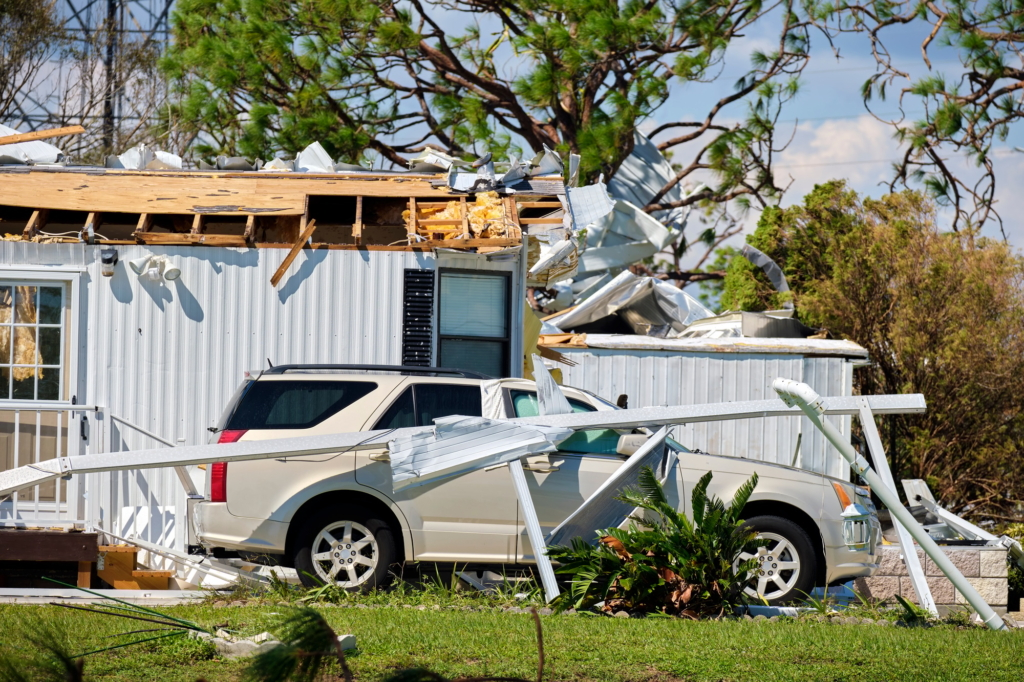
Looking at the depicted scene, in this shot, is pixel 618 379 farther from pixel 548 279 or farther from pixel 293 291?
pixel 293 291

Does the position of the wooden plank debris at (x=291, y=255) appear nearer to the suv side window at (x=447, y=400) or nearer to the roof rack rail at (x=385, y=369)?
the roof rack rail at (x=385, y=369)

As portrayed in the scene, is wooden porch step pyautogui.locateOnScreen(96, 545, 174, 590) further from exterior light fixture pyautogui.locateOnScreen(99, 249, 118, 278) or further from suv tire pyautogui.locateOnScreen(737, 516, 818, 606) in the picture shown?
suv tire pyautogui.locateOnScreen(737, 516, 818, 606)

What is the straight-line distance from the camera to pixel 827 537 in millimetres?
8344

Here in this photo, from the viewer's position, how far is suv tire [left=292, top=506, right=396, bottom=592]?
8219mm

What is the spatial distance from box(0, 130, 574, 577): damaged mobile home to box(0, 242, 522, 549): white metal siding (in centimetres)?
1

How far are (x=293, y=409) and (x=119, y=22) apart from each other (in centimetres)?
2660

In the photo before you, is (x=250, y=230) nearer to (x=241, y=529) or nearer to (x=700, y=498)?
(x=241, y=529)

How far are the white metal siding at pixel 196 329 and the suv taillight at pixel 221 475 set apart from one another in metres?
1.92

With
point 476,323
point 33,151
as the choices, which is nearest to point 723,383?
point 476,323

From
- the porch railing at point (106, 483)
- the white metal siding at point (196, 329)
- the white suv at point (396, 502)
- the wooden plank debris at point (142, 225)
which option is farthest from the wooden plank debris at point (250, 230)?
the white suv at point (396, 502)

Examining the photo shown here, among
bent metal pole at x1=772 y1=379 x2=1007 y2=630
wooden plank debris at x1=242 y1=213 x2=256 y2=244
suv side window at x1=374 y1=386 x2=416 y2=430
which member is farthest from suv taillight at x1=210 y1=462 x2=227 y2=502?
bent metal pole at x1=772 y1=379 x2=1007 y2=630

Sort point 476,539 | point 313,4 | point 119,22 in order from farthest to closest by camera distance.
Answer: point 119,22
point 313,4
point 476,539

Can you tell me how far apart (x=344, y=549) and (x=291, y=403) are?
1.19 metres

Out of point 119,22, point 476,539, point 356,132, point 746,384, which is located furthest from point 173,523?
point 119,22
